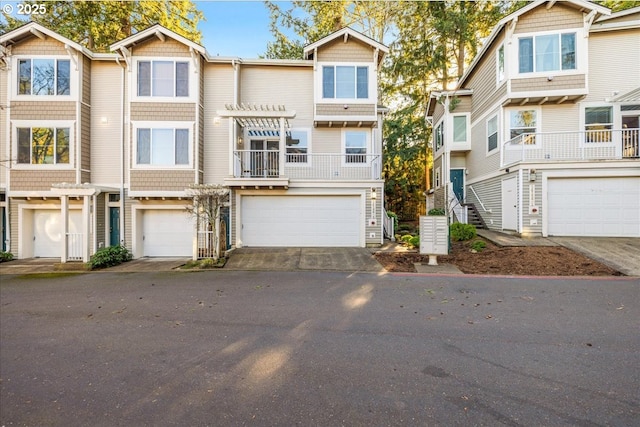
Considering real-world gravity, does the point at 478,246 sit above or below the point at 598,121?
below

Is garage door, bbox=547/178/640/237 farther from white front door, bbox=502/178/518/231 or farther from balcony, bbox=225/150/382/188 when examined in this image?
balcony, bbox=225/150/382/188

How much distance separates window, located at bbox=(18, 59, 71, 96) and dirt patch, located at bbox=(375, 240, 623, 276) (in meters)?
13.9

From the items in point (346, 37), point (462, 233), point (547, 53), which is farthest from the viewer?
point (346, 37)

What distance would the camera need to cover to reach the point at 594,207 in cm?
1146

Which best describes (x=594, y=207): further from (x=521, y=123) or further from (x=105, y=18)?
(x=105, y=18)

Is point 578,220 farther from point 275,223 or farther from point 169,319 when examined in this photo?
point 169,319

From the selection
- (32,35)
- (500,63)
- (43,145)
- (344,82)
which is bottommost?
(43,145)

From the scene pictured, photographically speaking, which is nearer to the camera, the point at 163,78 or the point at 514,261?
the point at 514,261

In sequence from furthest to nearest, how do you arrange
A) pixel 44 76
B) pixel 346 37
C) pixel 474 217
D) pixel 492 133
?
pixel 474 217 → pixel 492 133 → pixel 346 37 → pixel 44 76

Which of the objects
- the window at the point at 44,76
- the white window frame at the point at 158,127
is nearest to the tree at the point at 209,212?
the white window frame at the point at 158,127

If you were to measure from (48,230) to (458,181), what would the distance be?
20781 millimetres

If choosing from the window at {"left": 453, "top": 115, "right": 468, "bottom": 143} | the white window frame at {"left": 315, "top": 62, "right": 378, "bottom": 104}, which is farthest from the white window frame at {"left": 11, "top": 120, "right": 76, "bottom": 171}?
the window at {"left": 453, "top": 115, "right": 468, "bottom": 143}

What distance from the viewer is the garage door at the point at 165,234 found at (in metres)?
12.4

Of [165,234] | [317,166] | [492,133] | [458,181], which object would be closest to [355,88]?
[317,166]
